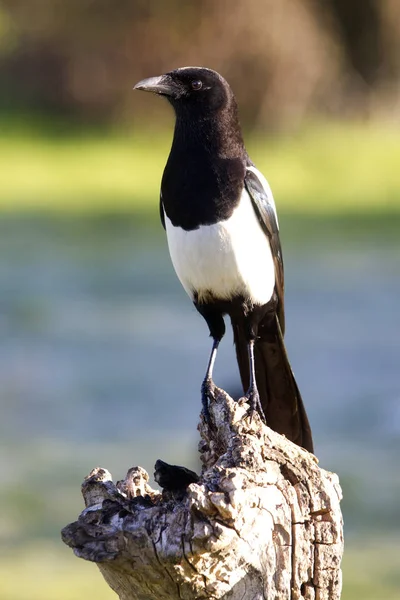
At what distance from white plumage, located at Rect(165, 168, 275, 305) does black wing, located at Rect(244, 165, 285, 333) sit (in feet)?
0.07

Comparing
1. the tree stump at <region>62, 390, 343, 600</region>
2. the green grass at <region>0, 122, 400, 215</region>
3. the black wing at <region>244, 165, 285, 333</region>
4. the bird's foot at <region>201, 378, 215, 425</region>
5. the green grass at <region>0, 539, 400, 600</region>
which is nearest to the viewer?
the tree stump at <region>62, 390, 343, 600</region>

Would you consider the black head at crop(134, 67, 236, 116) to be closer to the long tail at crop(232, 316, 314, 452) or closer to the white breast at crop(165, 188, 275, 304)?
the white breast at crop(165, 188, 275, 304)

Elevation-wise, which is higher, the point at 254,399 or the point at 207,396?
the point at 254,399

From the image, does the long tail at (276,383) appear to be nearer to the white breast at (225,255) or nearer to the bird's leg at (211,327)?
the bird's leg at (211,327)

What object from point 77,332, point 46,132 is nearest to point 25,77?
point 46,132

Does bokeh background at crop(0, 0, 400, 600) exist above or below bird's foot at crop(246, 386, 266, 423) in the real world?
above

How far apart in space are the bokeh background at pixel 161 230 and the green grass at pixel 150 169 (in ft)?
0.10

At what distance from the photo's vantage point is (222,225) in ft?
13.9

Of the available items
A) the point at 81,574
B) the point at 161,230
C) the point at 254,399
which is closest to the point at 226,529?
the point at 254,399

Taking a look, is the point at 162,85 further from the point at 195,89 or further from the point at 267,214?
the point at 267,214

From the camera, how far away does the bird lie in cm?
424

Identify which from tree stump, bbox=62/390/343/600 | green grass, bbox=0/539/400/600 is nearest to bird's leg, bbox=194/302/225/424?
tree stump, bbox=62/390/343/600

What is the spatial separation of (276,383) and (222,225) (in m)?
0.63

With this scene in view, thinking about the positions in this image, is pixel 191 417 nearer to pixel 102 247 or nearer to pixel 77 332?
pixel 77 332
